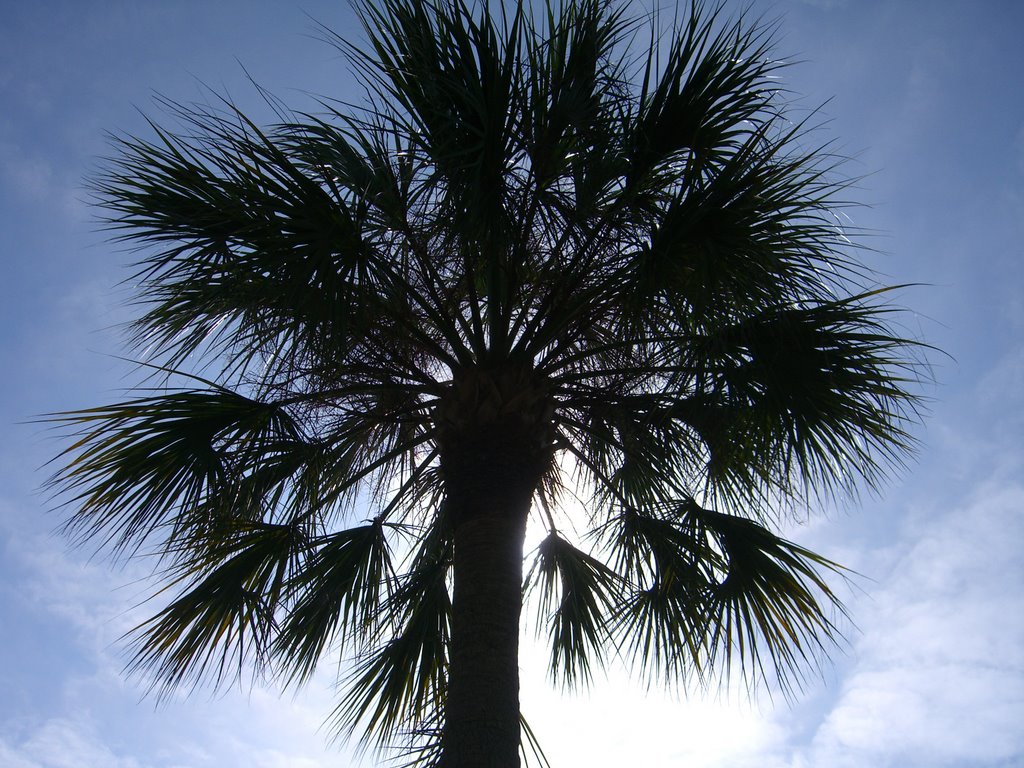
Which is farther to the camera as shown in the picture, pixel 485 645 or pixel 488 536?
pixel 488 536

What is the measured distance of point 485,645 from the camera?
4723 mm

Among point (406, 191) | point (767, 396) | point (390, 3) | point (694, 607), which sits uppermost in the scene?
point (390, 3)

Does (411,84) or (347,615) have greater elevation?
(411,84)

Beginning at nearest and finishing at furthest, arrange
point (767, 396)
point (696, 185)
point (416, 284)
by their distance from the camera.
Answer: point (696, 185) → point (767, 396) → point (416, 284)

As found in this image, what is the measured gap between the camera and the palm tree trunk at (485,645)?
173 inches

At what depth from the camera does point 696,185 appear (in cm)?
518

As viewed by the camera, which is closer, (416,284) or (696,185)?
(696,185)

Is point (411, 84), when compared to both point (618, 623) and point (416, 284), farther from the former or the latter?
point (618, 623)

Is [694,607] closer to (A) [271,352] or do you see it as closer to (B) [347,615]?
(B) [347,615]

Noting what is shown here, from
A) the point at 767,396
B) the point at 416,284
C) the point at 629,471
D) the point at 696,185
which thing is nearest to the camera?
the point at 696,185

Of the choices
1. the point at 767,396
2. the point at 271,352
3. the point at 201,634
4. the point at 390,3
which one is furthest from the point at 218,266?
the point at 767,396

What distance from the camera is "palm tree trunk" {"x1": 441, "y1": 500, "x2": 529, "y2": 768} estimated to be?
439 cm

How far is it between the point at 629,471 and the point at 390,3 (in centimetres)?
370

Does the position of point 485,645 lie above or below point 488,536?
below
